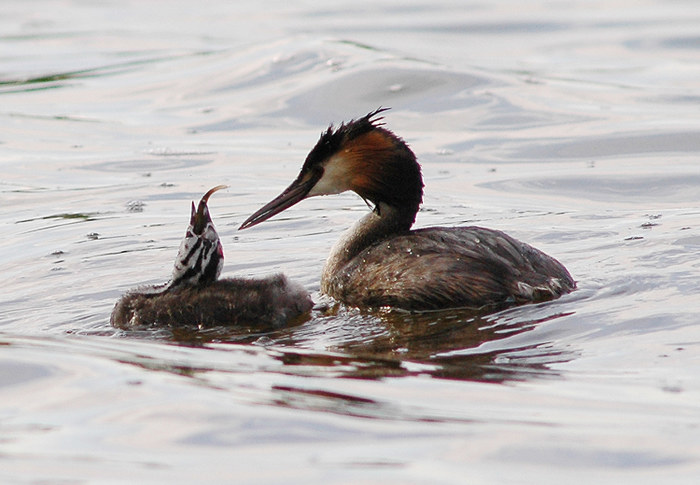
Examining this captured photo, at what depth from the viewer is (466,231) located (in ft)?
23.5

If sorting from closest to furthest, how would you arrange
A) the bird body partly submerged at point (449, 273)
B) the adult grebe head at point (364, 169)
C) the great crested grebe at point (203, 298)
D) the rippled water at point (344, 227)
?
1. the rippled water at point (344, 227)
2. the great crested grebe at point (203, 298)
3. the bird body partly submerged at point (449, 273)
4. the adult grebe head at point (364, 169)

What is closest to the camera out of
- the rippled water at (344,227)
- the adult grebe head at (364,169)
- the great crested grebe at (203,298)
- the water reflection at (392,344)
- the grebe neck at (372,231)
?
the rippled water at (344,227)

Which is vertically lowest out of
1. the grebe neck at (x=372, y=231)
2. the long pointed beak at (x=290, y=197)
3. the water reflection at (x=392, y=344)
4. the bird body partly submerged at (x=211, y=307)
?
the water reflection at (x=392, y=344)

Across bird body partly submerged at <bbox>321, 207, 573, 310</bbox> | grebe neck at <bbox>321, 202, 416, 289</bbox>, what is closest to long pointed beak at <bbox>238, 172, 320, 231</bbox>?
grebe neck at <bbox>321, 202, 416, 289</bbox>

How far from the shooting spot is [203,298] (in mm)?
6664

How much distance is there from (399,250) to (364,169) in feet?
2.01

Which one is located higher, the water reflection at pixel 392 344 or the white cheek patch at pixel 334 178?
the white cheek patch at pixel 334 178

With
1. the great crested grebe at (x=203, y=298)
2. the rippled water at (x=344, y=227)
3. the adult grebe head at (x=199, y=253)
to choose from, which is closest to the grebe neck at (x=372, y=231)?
the rippled water at (x=344, y=227)

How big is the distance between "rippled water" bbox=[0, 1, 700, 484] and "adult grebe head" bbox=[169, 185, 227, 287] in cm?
35

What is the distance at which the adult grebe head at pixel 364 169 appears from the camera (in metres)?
7.36

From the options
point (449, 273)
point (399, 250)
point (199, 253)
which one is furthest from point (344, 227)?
point (199, 253)

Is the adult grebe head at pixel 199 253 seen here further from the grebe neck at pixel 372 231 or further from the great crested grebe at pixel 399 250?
the grebe neck at pixel 372 231

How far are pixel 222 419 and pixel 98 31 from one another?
1586 centimetres

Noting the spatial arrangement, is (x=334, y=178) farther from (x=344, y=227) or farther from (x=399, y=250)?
→ (x=344, y=227)
